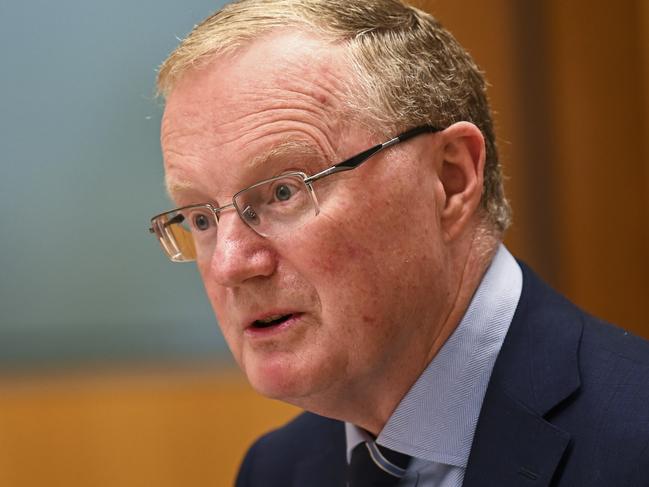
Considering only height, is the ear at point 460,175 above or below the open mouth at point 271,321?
above

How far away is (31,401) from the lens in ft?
A: 9.48

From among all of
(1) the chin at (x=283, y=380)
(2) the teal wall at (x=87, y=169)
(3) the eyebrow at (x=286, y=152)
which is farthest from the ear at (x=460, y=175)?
(2) the teal wall at (x=87, y=169)

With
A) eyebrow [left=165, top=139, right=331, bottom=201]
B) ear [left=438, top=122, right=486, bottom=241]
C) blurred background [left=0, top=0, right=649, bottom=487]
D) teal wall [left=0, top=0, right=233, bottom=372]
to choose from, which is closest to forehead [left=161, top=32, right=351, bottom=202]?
eyebrow [left=165, top=139, right=331, bottom=201]

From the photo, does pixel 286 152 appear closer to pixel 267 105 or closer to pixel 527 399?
pixel 267 105

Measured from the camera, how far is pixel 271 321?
146 centimetres

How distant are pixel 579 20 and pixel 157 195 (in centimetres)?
147

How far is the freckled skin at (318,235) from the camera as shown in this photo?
1.40m

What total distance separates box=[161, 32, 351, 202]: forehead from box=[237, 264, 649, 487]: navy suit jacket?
1.49ft

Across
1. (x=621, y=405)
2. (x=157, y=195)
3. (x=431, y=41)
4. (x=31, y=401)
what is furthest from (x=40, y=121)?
(x=621, y=405)

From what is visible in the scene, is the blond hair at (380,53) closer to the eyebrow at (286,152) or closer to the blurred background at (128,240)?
the eyebrow at (286,152)

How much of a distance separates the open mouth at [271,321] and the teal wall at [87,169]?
4.99 feet

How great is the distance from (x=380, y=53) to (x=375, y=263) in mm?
355

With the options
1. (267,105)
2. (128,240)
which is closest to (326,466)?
(267,105)

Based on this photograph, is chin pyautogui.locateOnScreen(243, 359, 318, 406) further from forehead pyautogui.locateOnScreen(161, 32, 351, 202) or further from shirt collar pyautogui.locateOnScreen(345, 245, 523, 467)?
forehead pyautogui.locateOnScreen(161, 32, 351, 202)
